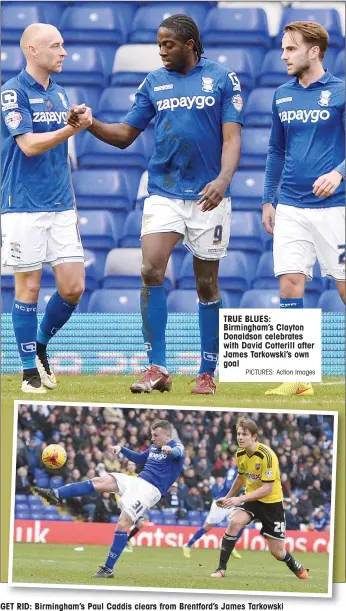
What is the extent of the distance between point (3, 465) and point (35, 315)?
4.16 feet

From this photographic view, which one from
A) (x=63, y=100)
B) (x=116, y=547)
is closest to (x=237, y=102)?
(x=63, y=100)

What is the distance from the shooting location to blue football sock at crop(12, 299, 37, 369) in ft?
24.7

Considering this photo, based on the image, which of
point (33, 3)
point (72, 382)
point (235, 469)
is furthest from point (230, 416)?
point (33, 3)

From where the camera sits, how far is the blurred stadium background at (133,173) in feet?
26.2

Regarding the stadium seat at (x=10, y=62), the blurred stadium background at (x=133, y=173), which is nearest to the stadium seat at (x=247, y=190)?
the blurred stadium background at (x=133, y=173)

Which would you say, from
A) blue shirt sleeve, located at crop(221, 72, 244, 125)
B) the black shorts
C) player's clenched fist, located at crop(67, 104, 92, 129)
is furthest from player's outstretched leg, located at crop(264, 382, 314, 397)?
player's clenched fist, located at crop(67, 104, 92, 129)

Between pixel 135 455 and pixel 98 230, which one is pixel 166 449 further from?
pixel 98 230

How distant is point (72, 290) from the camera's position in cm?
764

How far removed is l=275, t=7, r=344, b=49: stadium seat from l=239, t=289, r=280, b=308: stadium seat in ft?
5.53

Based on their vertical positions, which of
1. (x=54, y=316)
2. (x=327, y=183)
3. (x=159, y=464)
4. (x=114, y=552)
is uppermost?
(x=327, y=183)

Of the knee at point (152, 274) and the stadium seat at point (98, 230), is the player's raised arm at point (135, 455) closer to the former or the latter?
the knee at point (152, 274)

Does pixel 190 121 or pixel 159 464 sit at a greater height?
pixel 190 121

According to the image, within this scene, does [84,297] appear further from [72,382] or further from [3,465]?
Result: [3,465]

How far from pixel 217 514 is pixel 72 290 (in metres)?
1.64
